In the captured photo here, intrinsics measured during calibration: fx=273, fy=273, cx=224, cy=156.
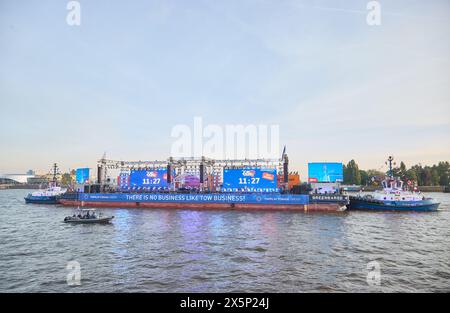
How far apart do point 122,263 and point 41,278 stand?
5.20 meters

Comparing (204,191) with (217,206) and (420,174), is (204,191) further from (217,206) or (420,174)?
(420,174)

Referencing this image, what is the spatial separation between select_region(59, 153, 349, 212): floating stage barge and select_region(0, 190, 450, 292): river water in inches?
702

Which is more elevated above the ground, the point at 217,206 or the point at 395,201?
the point at 395,201

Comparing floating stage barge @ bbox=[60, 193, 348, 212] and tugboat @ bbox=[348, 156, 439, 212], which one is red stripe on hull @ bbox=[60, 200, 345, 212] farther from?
tugboat @ bbox=[348, 156, 439, 212]

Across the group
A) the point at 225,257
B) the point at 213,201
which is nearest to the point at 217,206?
the point at 213,201

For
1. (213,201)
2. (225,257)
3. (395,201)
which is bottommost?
(225,257)

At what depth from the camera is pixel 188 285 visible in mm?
16922

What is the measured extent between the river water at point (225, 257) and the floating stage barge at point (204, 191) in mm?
17821

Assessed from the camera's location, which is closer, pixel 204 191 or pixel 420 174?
pixel 204 191

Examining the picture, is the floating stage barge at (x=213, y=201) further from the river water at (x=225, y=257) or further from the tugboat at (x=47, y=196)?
the river water at (x=225, y=257)

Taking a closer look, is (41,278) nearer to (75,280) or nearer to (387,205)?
(75,280)

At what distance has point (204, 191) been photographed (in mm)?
64938

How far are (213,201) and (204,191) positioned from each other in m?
6.44
